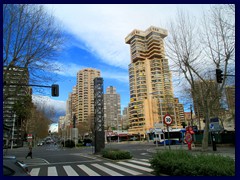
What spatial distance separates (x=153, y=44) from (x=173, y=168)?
9127cm

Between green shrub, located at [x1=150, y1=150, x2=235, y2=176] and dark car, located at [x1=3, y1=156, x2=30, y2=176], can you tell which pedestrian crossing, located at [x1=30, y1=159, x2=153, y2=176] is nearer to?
green shrub, located at [x1=150, y1=150, x2=235, y2=176]

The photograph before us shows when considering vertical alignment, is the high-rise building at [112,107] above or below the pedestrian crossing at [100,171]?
above

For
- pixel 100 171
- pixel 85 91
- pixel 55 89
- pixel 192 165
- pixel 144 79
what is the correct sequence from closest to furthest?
1. pixel 192 165
2. pixel 100 171
3. pixel 55 89
4. pixel 85 91
5. pixel 144 79

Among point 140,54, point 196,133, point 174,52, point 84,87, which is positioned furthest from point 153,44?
point 174,52

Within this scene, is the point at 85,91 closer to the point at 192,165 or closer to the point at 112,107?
the point at 112,107

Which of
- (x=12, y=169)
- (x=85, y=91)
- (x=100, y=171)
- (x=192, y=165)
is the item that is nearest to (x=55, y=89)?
(x=100, y=171)

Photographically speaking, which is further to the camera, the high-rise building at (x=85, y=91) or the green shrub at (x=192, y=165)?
the high-rise building at (x=85, y=91)

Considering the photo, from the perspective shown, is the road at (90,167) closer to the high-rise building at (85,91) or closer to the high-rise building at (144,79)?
the high-rise building at (85,91)

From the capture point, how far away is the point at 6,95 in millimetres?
16422

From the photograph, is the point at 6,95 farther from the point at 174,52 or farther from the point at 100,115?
the point at 174,52

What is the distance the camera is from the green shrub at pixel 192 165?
7.20 m

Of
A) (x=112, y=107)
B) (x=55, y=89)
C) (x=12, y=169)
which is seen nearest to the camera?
(x=12, y=169)

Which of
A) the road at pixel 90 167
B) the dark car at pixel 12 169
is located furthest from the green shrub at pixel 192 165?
the dark car at pixel 12 169

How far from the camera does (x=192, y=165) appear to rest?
7.68 meters
